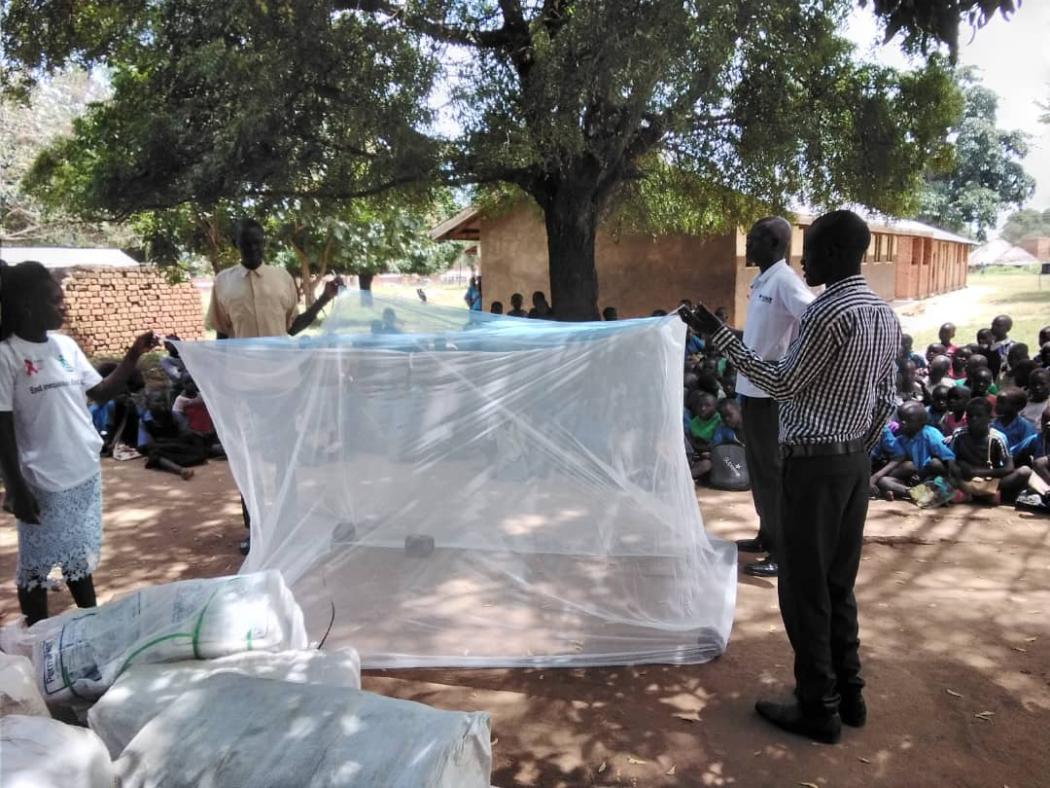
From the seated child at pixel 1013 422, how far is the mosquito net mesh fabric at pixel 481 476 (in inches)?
139

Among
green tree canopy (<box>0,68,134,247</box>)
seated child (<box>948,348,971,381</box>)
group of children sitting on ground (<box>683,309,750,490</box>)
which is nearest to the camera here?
group of children sitting on ground (<box>683,309,750,490</box>)

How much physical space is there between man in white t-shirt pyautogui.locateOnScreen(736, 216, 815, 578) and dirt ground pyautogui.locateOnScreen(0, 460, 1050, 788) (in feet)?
1.93

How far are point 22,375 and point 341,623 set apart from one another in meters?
1.45

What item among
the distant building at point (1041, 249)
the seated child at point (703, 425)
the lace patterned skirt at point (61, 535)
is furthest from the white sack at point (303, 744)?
the distant building at point (1041, 249)

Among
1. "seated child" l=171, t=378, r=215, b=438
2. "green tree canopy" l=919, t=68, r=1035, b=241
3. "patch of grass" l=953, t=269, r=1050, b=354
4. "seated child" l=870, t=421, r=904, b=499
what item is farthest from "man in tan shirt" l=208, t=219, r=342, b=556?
"green tree canopy" l=919, t=68, r=1035, b=241

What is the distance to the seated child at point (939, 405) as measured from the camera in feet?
20.8

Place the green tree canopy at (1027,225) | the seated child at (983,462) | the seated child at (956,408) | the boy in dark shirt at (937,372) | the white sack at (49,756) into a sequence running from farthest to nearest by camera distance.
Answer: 1. the green tree canopy at (1027,225)
2. the boy in dark shirt at (937,372)
3. the seated child at (956,408)
4. the seated child at (983,462)
5. the white sack at (49,756)

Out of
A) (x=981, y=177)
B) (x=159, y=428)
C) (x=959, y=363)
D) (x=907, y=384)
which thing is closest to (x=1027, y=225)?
(x=981, y=177)

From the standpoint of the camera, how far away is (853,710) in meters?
2.74

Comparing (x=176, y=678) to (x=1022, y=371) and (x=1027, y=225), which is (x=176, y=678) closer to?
(x=1022, y=371)

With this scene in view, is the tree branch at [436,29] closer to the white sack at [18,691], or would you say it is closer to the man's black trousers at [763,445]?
the man's black trousers at [763,445]

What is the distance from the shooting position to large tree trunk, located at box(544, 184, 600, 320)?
24.4 ft

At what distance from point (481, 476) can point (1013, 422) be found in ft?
14.7

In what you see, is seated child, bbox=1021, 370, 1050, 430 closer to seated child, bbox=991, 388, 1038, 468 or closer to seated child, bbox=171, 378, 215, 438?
seated child, bbox=991, 388, 1038, 468
